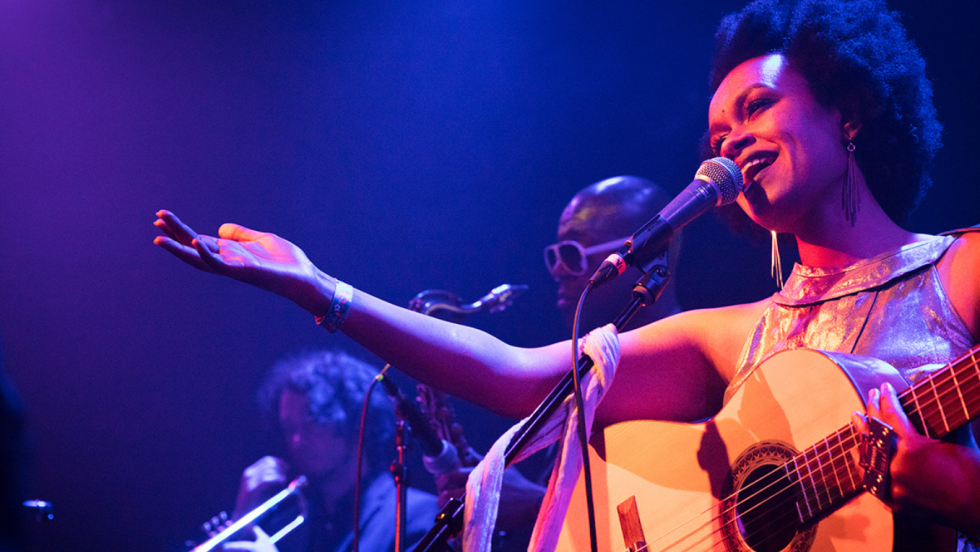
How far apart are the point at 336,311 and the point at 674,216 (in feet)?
3.24

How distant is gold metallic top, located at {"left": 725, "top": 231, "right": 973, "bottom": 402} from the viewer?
1537 mm

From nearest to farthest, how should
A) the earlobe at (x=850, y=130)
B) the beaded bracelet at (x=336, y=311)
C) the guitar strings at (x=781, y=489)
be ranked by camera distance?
the guitar strings at (x=781, y=489), the beaded bracelet at (x=336, y=311), the earlobe at (x=850, y=130)

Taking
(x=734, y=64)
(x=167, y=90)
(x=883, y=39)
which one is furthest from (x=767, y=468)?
(x=167, y=90)

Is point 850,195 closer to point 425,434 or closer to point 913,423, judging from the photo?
point 913,423

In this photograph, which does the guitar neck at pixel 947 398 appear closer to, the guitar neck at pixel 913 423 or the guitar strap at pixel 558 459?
the guitar neck at pixel 913 423

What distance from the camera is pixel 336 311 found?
5.83 feet

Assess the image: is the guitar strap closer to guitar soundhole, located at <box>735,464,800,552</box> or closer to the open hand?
guitar soundhole, located at <box>735,464,800,552</box>

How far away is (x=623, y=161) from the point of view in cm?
408

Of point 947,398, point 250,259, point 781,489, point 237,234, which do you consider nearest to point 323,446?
point 237,234

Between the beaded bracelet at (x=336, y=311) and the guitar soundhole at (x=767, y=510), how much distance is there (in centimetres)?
119

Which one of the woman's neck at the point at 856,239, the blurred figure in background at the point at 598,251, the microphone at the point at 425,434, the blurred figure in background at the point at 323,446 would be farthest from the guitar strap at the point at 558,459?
the blurred figure in background at the point at 323,446

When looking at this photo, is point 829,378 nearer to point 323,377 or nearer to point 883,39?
point 883,39

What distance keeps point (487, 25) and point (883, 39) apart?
3.18 meters

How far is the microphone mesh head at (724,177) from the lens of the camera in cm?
173
